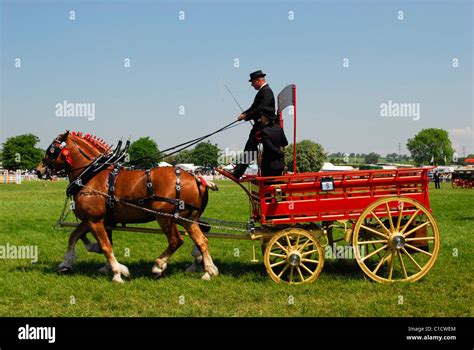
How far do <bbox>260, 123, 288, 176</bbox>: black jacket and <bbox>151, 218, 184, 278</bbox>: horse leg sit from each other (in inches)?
72.7

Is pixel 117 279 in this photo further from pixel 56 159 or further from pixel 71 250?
pixel 56 159

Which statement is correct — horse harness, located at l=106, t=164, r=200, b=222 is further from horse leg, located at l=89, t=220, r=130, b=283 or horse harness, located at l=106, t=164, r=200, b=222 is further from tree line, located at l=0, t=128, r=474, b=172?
tree line, located at l=0, t=128, r=474, b=172

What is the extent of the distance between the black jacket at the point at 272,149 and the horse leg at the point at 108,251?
2.92 m

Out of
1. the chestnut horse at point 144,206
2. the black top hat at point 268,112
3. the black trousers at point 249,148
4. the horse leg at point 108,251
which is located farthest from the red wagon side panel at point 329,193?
the horse leg at point 108,251

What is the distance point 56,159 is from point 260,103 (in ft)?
12.8

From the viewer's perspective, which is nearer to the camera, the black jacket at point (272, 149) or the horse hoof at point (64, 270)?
the black jacket at point (272, 149)

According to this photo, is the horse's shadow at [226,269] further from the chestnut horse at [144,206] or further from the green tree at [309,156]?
the green tree at [309,156]

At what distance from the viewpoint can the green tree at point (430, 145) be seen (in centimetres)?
12438

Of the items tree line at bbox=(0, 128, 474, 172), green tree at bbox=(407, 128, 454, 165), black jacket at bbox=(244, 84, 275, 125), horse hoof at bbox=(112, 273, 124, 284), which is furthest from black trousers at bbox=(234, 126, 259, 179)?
green tree at bbox=(407, 128, 454, 165)

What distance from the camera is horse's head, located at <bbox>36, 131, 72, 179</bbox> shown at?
9594 millimetres

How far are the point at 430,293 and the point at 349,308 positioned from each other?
1573mm

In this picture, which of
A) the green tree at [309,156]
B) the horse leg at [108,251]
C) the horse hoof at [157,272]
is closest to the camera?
the horse leg at [108,251]
